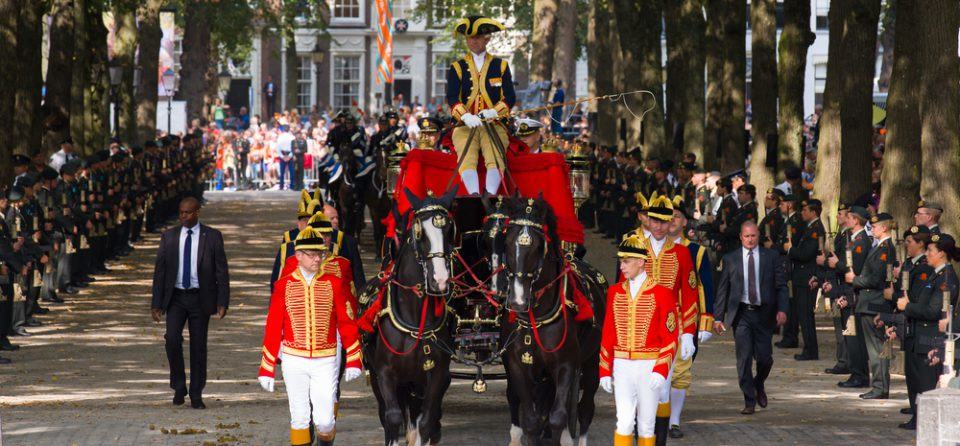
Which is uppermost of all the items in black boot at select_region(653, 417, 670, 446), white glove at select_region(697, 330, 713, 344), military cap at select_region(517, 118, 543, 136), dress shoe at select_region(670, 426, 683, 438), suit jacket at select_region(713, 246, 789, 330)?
military cap at select_region(517, 118, 543, 136)

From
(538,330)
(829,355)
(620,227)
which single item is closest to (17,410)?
(538,330)

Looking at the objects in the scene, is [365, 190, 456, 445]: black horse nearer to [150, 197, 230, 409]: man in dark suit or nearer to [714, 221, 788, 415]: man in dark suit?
[150, 197, 230, 409]: man in dark suit

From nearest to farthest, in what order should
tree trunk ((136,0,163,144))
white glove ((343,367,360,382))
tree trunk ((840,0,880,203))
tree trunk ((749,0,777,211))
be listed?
white glove ((343,367,360,382)) < tree trunk ((840,0,880,203)) < tree trunk ((749,0,777,211)) < tree trunk ((136,0,163,144))

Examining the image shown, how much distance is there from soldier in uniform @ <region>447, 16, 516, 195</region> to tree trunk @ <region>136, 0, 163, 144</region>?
1177 inches

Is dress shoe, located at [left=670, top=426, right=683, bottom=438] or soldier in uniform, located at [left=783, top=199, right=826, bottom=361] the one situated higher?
soldier in uniform, located at [left=783, top=199, right=826, bottom=361]

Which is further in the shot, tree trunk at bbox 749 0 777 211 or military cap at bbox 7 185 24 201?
tree trunk at bbox 749 0 777 211

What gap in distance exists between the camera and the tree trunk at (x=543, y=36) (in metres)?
48.6

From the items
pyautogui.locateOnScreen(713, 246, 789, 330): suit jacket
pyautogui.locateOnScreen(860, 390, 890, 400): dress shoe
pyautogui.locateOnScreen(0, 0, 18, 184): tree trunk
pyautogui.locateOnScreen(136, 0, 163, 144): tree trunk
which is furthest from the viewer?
pyautogui.locateOnScreen(136, 0, 163, 144): tree trunk

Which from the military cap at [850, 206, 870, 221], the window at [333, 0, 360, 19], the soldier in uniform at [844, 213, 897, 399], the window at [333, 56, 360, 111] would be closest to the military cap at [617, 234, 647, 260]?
the soldier in uniform at [844, 213, 897, 399]

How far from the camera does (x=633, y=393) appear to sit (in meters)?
12.0

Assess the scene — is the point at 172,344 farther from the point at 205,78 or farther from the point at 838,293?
the point at 205,78

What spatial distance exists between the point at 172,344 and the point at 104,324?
7.09m

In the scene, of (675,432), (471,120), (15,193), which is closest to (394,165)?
(471,120)

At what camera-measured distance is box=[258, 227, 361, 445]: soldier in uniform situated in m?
11.8
